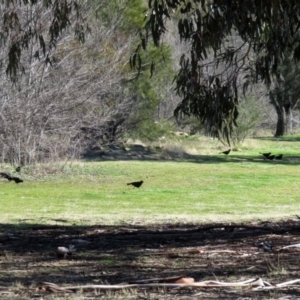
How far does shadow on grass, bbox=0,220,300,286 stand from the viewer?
7.95 metres

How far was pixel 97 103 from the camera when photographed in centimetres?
2766

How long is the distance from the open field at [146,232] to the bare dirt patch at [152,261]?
10 millimetres

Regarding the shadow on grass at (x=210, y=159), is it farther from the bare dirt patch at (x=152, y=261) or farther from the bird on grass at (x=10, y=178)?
the bare dirt patch at (x=152, y=261)

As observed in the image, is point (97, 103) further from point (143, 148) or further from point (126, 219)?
point (126, 219)

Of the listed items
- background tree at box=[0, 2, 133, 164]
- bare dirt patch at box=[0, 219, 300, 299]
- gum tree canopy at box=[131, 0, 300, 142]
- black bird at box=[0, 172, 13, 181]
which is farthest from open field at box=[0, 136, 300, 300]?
gum tree canopy at box=[131, 0, 300, 142]

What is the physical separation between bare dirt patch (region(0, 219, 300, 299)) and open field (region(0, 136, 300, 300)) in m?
0.01

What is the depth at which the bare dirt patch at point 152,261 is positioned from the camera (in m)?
6.93

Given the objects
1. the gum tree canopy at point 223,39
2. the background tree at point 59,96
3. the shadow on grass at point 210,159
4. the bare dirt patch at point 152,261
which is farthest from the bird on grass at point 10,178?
the gum tree canopy at point 223,39

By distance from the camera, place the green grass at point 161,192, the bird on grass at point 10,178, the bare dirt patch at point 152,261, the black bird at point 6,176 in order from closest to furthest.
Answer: the bare dirt patch at point 152,261 < the green grass at point 161,192 < the bird on grass at point 10,178 < the black bird at point 6,176

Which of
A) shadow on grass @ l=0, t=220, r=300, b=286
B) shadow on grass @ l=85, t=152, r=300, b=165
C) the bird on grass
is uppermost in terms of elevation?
shadow on grass @ l=0, t=220, r=300, b=286

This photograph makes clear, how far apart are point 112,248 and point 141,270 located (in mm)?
1723

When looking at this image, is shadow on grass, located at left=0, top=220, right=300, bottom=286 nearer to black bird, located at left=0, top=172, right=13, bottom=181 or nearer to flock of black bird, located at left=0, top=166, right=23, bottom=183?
flock of black bird, located at left=0, top=166, right=23, bottom=183

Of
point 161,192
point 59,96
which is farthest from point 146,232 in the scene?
point 59,96

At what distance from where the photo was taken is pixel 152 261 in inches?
343
